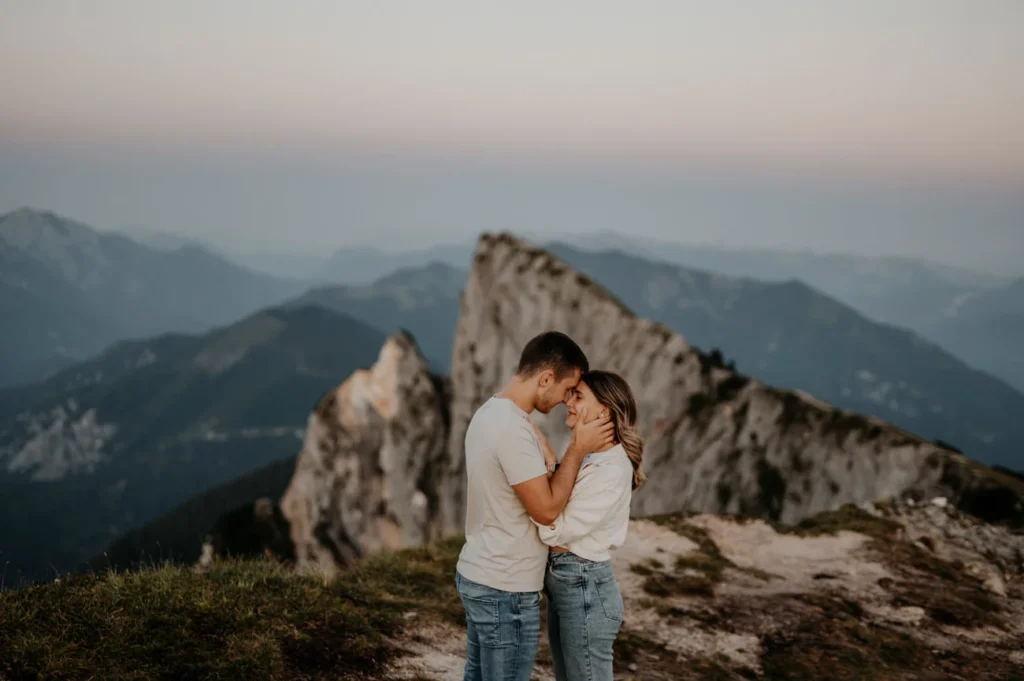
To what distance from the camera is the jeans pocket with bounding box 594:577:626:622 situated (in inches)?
258

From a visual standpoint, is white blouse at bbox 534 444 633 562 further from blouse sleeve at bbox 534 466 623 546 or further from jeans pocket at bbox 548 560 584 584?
jeans pocket at bbox 548 560 584 584

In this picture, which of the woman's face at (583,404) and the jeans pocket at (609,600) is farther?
the woman's face at (583,404)

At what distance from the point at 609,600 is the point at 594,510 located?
1002 millimetres

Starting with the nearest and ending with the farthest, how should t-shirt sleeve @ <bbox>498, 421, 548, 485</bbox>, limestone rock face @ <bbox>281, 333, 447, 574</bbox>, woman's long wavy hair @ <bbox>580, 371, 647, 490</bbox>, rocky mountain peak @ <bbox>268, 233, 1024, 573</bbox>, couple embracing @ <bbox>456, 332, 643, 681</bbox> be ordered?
t-shirt sleeve @ <bbox>498, 421, 548, 485</bbox> < couple embracing @ <bbox>456, 332, 643, 681</bbox> < woman's long wavy hair @ <bbox>580, 371, 647, 490</bbox> < rocky mountain peak @ <bbox>268, 233, 1024, 573</bbox> < limestone rock face @ <bbox>281, 333, 447, 574</bbox>

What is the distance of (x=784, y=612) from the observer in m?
13.3

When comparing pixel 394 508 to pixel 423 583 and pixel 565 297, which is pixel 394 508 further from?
pixel 423 583

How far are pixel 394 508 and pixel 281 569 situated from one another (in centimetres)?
6580

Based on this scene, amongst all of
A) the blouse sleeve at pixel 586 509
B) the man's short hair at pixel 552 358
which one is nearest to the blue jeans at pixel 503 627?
the blouse sleeve at pixel 586 509

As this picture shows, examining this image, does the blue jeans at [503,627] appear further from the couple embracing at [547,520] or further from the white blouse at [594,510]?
the white blouse at [594,510]

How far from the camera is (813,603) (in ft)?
45.3

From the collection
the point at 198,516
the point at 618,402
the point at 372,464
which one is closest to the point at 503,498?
the point at 618,402

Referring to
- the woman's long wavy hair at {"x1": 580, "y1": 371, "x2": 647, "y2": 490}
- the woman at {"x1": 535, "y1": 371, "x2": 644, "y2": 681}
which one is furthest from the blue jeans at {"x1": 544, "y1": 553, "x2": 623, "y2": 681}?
the woman's long wavy hair at {"x1": 580, "y1": 371, "x2": 647, "y2": 490}

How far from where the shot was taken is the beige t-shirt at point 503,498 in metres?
6.12

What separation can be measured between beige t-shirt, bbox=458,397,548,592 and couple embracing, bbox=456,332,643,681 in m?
0.01
